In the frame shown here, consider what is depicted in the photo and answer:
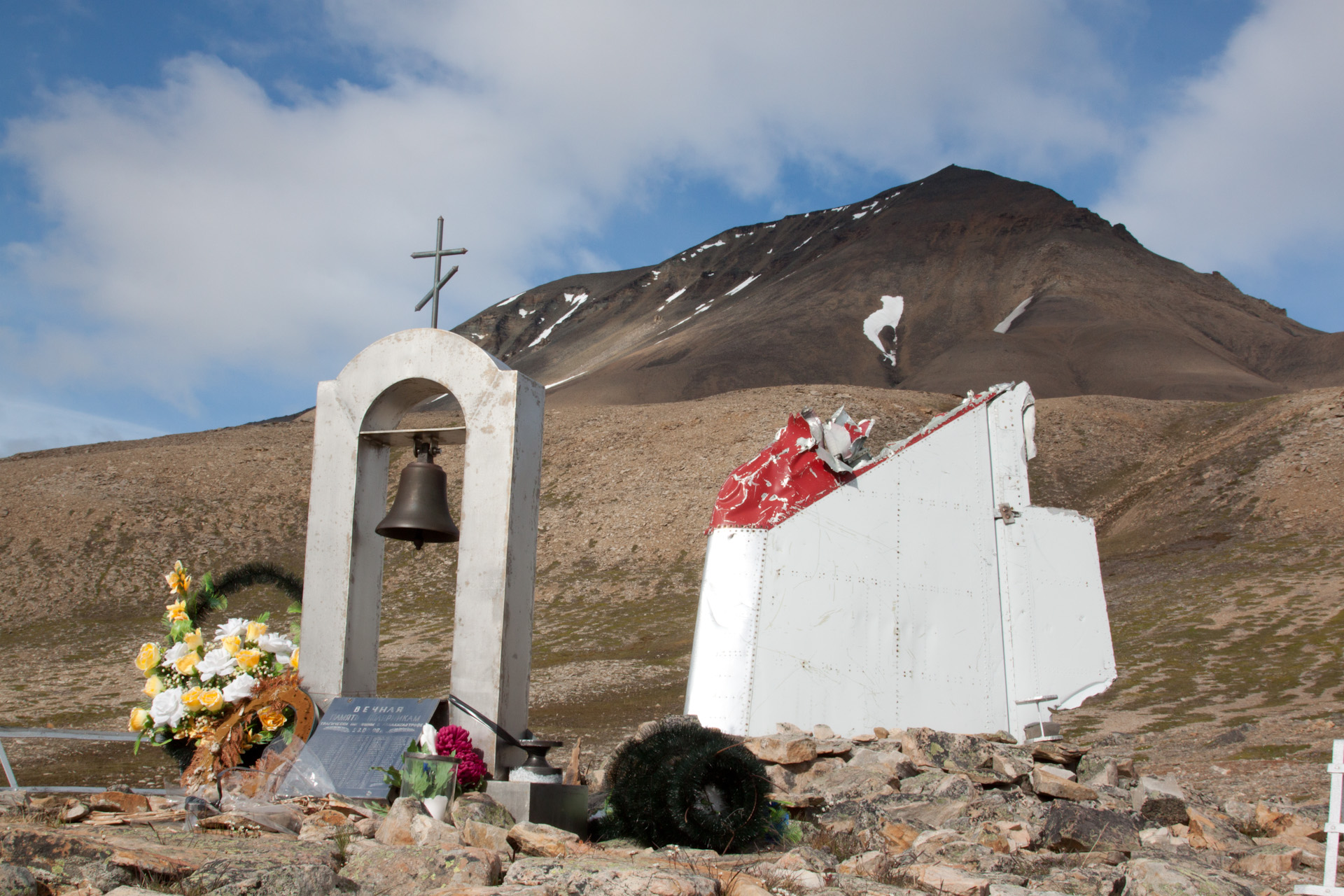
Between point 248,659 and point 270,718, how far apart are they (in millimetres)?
500

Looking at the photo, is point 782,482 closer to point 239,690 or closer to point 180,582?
point 239,690

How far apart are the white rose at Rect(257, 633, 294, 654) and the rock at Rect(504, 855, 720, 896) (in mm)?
3118

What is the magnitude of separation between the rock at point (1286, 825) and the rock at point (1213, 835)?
0.19 metres

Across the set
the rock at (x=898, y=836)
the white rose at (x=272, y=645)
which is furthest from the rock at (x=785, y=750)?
the white rose at (x=272, y=645)

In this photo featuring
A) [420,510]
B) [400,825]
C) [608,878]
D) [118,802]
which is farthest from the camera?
[420,510]

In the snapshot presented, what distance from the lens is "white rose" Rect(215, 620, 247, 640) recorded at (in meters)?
6.25

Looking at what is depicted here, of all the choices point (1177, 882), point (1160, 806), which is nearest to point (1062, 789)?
point (1160, 806)

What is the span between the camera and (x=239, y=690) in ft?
19.5

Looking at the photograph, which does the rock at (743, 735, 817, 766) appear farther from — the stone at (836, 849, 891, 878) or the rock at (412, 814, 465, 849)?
the rock at (412, 814, 465, 849)

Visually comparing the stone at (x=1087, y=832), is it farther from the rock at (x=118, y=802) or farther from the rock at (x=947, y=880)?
the rock at (x=118, y=802)

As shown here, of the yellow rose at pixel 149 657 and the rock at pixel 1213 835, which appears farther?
the yellow rose at pixel 149 657

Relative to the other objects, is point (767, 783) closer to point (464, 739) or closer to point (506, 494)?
point (464, 739)

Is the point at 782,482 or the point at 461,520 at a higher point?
the point at 782,482

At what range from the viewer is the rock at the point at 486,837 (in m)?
4.25
